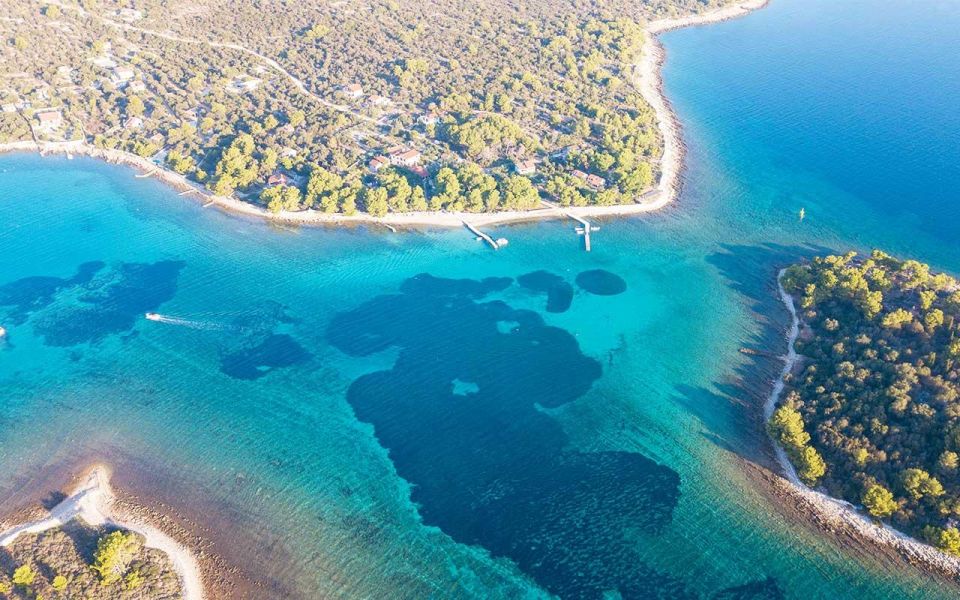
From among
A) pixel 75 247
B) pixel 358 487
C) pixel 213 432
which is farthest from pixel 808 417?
pixel 75 247

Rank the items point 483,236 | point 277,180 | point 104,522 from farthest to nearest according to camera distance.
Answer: point 277,180
point 483,236
point 104,522

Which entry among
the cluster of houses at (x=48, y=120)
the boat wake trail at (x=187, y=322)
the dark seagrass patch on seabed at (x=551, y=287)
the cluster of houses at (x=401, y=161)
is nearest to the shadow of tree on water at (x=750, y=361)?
the dark seagrass patch on seabed at (x=551, y=287)

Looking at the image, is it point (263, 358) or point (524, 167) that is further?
point (524, 167)

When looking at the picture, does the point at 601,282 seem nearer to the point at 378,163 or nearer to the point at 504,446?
the point at 504,446

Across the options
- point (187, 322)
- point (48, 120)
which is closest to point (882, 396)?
point (187, 322)

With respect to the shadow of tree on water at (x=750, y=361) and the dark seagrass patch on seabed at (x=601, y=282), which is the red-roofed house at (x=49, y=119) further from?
the shadow of tree on water at (x=750, y=361)

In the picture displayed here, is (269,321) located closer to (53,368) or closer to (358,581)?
(53,368)
